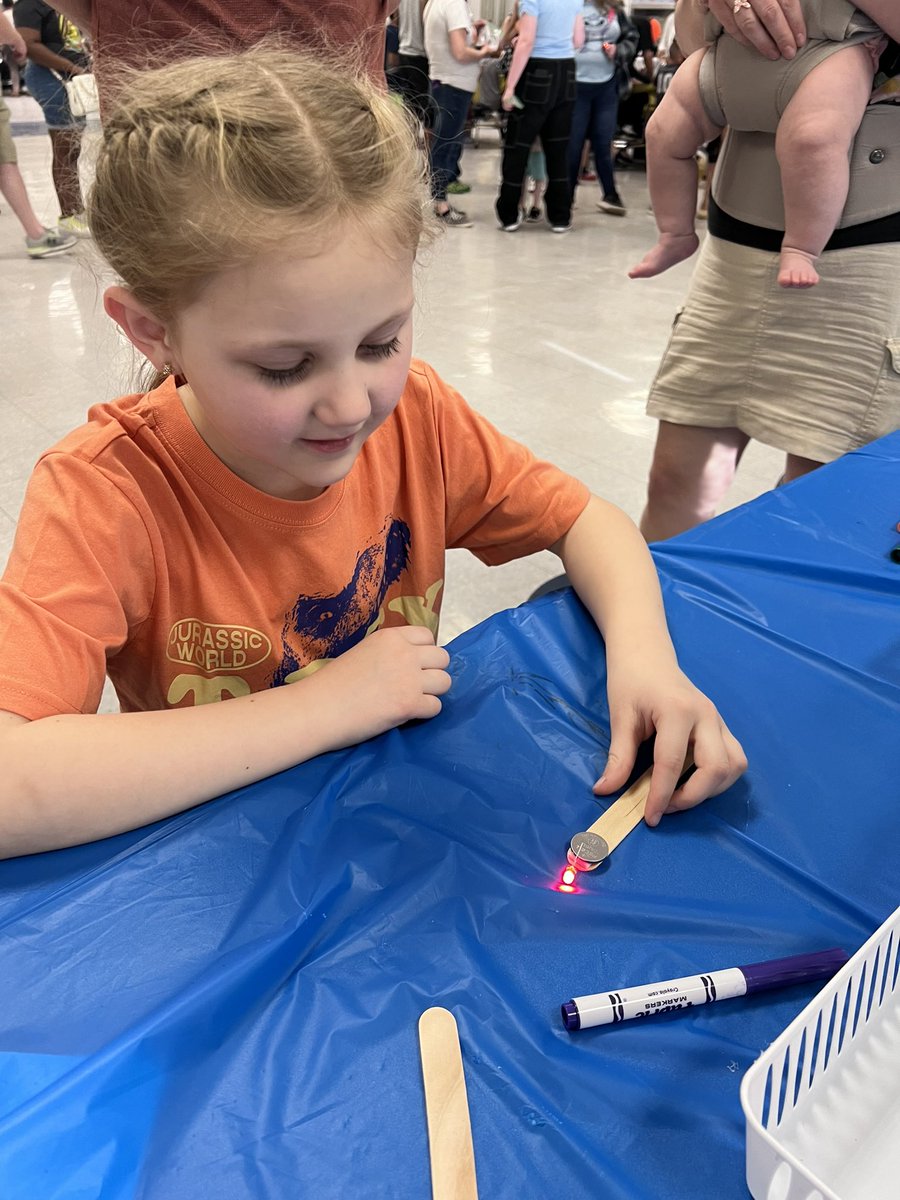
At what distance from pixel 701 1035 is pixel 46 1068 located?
0.33 meters

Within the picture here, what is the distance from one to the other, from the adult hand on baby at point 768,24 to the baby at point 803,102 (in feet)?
0.03

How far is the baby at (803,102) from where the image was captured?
44.5 inches

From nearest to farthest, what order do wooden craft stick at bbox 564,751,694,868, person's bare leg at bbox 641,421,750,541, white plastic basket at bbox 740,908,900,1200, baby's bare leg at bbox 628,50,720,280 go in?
white plastic basket at bbox 740,908,900,1200
wooden craft stick at bbox 564,751,694,868
baby's bare leg at bbox 628,50,720,280
person's bare leg at bbox 641,421,750,541

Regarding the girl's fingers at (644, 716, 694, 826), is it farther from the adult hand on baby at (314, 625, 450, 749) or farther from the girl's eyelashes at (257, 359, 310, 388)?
the girl's eyelashes at (257, 359, 310, 388)

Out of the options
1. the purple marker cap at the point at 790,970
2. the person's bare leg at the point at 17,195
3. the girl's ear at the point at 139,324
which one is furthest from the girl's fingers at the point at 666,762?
the person's bare leg at the point at 17,195

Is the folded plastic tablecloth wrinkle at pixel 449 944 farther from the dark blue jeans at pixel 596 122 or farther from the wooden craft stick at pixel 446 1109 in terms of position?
the dark blue jeans at pixel 596 122

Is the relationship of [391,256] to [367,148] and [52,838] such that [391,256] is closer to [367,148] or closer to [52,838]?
[367,148]

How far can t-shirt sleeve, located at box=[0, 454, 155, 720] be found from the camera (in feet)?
2.12

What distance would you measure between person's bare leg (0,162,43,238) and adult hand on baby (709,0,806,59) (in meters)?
3.76

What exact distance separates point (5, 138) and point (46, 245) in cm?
61

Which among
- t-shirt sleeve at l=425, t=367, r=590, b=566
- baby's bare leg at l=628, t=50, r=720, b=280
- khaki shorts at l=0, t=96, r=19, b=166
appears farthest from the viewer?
khaki shorts at l=0, t=96, r=19, b=166

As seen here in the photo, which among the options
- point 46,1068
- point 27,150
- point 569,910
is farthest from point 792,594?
point 27,150

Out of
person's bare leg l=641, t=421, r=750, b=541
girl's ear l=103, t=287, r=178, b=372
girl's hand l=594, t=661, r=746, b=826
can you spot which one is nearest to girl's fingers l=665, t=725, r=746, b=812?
girl's hand l=594, t=661, r=746, b=826

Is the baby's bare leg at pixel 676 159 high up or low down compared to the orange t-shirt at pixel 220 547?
up
